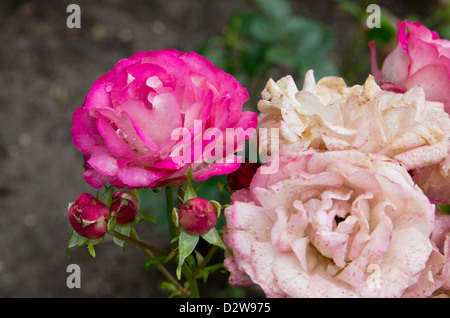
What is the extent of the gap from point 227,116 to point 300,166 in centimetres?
8

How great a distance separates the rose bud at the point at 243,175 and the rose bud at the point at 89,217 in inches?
5.5

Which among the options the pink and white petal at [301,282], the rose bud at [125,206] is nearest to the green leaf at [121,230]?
the rose bud at [125,206]

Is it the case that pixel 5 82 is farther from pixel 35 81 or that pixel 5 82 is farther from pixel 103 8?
pixel 103 8

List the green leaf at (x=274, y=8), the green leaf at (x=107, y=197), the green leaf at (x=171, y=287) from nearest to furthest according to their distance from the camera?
the green leaf at (x=107, y=197) → the green leaf at (x=171, y=287) → the green leaf at (x=274, y=8)

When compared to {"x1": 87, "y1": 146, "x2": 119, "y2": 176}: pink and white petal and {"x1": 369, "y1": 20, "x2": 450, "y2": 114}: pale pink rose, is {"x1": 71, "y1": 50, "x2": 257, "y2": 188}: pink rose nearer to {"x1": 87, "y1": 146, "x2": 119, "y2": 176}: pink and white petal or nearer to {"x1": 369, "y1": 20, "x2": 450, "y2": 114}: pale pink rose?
{"x1": 87, "y1": 146, "x2": 119, "y2": 176}: pink and white petal

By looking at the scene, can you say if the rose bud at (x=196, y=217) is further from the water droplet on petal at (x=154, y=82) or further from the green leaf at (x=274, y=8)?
the green leaf at (x=274, y=8)

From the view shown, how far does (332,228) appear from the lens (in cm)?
49

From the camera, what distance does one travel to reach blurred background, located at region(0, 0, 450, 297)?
130 cm

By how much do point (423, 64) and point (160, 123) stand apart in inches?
12.3

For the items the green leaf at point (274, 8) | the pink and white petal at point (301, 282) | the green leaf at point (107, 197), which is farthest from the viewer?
the green leaf at point (274, 8)

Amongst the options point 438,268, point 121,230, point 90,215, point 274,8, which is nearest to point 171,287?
point 121,230

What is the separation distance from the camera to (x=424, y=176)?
1.77 feet

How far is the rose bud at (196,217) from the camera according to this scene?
0.50 m

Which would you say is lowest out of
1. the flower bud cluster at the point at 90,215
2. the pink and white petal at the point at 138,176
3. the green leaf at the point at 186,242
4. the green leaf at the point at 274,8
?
the green leaf at the point at 186,242
